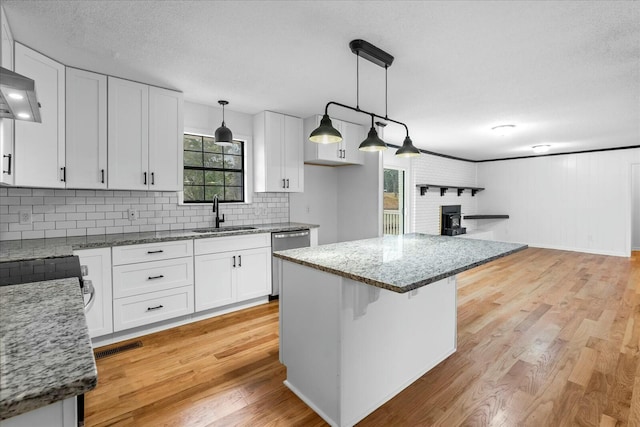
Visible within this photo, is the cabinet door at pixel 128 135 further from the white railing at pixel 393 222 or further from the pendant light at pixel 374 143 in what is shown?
the white railing at pixel 393 222

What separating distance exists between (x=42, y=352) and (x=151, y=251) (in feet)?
7.78

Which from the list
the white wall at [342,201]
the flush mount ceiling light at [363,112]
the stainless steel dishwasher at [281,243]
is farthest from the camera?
the white wall at [342,201]

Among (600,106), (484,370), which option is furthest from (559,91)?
(484,370)

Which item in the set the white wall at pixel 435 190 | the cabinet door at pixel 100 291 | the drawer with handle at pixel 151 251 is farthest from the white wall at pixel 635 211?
the cabinet door at pixel 100 291

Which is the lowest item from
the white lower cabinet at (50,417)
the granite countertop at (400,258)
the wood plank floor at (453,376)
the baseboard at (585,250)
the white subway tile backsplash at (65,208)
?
the wood plank floor at (453,376)

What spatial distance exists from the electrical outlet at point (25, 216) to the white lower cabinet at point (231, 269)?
1.40 metres

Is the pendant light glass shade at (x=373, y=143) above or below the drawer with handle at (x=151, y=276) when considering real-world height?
above

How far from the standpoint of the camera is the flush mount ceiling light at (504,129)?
4.86 meters

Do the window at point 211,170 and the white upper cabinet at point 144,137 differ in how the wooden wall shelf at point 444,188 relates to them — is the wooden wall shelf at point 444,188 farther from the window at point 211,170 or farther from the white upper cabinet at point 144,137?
the white upper cabinet at point 144,137

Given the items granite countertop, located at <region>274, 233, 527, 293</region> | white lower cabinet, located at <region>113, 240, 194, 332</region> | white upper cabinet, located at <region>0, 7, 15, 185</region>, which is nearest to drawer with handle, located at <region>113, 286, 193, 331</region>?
white lower cabinet, located at <region>113, 240, 194, 332</region>

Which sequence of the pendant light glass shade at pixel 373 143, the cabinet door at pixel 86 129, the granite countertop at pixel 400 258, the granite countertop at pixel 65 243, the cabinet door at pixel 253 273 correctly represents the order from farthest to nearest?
the cabinet door at pixel 253 273, the cabinet door at pixel 86 129, the pendant light glass shade at pixel 373 143, the granite countertop at pixel 65 243, the granite countertop at pixel 400 258

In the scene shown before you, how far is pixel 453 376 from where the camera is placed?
228 cm

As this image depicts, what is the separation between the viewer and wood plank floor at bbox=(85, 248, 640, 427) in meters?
1.87

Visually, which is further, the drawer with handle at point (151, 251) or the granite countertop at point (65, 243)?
the drawer with handle at point (151, 251)
